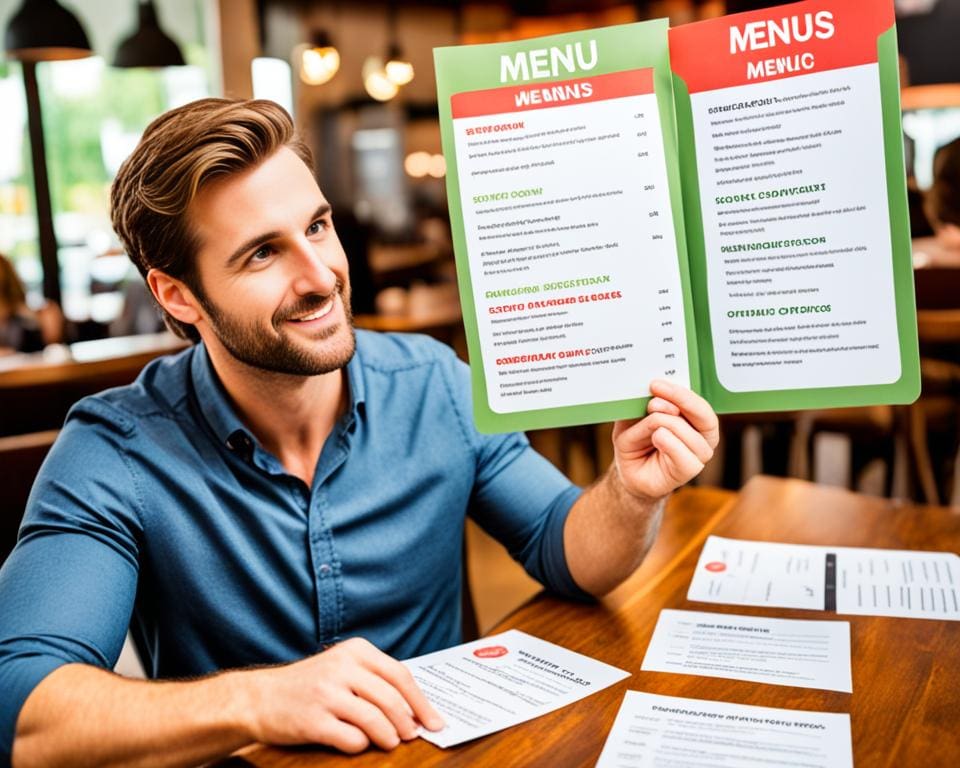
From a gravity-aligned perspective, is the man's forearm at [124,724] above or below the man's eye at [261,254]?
below

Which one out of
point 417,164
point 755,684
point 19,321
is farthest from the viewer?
point 417,164

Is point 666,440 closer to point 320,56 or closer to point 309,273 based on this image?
point 309,273

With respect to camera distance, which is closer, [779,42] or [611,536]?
[779,42]

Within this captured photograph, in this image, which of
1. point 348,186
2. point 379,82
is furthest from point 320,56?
point 348,186

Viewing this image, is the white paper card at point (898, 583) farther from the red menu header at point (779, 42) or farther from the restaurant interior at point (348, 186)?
the red menu header at point (779, 42)

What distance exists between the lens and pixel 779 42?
3.72ft

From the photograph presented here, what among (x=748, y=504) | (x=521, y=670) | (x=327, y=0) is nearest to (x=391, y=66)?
(x=327, y=0)

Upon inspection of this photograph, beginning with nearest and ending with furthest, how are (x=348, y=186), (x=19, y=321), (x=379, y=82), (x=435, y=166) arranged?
(x=19, y=321)
(x=379, y=82)
(x=348, y=186)
(x=435, y=166)

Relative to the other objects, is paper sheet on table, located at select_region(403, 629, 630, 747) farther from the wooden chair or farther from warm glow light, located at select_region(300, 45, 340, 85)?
warm glow light, located at select_region(300, 45, 340, 85)

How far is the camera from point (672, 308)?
1195 millimetres

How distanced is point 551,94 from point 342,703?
0.78 meters

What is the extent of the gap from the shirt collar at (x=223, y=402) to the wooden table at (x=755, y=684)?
0.43 metres

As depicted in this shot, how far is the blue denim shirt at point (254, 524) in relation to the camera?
4.07 feet

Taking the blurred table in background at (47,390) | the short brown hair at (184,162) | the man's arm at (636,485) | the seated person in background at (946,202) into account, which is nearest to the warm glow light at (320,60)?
the blurred table in background at (47,390)
